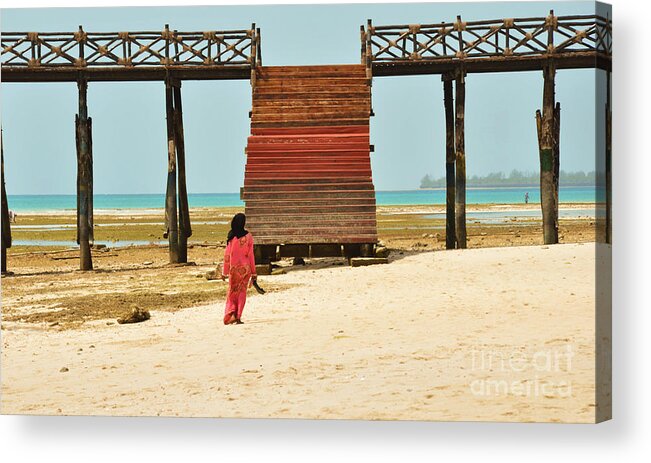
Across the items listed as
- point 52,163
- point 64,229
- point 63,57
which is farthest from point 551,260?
point 64,229

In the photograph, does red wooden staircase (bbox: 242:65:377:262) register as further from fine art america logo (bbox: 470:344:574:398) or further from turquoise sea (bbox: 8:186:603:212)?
turquoise sea (bbox: 8:186:603:212)

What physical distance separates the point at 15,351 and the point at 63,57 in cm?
977

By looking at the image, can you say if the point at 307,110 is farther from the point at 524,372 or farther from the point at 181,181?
the point at 524,372

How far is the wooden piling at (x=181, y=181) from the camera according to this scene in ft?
82.5

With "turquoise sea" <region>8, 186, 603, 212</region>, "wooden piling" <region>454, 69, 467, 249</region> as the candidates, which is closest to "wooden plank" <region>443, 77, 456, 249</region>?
"wooden piling" <region>454, 69, 467, 249</region>

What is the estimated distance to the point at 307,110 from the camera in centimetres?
2286

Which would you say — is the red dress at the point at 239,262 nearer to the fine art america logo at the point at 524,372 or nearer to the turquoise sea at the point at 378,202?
the fine art america logo at the point at 524,372

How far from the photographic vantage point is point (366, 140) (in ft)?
73.5

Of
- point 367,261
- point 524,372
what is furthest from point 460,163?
point 524,372

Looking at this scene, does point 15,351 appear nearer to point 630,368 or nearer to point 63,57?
point 630,368

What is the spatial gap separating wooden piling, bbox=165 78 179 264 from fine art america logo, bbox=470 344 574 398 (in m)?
13.1

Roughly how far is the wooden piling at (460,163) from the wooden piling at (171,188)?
6110 millimetres

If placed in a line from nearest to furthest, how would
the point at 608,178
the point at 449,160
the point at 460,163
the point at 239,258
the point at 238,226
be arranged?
1. the point at 608,178
2. the point at 238,226
3. the point at 239,258
4. the point at 460,163
5. the point at 449,160

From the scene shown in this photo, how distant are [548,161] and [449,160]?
353 centimetres
